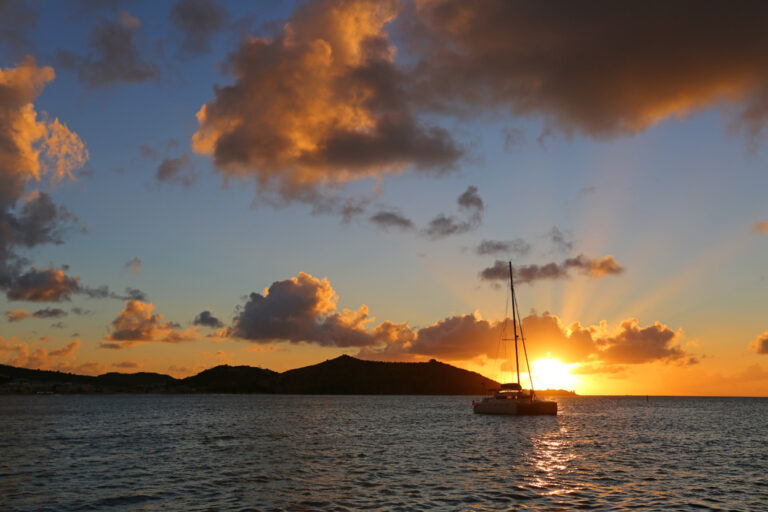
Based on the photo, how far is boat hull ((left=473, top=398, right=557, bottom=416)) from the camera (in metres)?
113

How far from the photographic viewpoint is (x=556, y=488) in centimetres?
3722

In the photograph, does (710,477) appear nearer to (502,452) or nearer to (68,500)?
(502,452)

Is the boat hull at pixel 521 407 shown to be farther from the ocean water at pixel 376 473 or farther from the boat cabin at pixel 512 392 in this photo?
the ocean water at pixel 376 473

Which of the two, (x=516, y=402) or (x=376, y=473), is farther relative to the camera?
(x=516, y=402)

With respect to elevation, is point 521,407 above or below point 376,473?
above

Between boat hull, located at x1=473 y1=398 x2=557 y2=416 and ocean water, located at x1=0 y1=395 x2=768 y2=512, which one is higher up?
boat hull, located at x1=473 y1=398 x2=557 y2=416

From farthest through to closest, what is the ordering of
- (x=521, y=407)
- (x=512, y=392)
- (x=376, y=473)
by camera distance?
(x=512, y=392) → (x=521, y=407) → (x=376, y=473)

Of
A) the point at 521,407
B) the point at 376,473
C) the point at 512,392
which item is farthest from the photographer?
the point at 512,392

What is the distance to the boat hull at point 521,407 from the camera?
113 m

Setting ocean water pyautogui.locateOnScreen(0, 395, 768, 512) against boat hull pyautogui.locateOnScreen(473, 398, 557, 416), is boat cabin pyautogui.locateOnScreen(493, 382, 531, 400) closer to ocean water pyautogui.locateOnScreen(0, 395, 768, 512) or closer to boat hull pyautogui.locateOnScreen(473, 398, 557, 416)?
boat hull pyautogui.locateOnScreen(473, 398, 557, 416)

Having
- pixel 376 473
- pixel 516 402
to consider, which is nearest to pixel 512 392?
pixel 516 402

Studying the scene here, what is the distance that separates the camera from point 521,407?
11381cm

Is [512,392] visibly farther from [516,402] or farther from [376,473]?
[376,473]

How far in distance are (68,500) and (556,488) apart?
1164 inches
